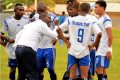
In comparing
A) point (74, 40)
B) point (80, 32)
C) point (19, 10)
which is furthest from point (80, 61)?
point (19, 10)

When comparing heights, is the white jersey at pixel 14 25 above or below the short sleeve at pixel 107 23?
below

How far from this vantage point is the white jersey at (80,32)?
10031mm

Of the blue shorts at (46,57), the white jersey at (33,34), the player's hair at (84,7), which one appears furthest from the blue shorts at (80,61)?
the blue shorts at (46,57)

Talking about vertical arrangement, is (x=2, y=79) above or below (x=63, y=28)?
below

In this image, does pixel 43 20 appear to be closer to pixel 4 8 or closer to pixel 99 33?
pixel 99 33

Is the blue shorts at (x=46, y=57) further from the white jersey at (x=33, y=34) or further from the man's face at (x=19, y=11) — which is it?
the white jersey at (x=33, y=34)

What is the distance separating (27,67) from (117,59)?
1152 centimetres

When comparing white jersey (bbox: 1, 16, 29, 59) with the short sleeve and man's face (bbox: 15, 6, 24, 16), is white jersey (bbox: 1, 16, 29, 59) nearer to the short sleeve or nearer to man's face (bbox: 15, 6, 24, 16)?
man's face (bbox: 15, 6, 24, 16)

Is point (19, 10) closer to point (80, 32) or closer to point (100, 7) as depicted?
point (100, 7)

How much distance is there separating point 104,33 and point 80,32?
1.16m

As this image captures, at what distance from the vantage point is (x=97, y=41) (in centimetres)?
1013

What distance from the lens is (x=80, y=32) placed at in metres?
10.0

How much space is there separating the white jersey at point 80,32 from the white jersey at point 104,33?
0.87 m

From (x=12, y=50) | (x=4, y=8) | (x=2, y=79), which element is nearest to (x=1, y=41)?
(x=12, y=50)
